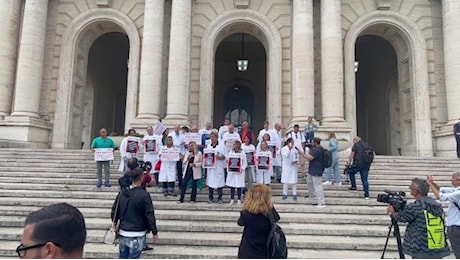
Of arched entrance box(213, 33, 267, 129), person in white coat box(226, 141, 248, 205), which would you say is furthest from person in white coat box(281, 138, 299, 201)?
arched entrance box(213, 33, 267, 129)

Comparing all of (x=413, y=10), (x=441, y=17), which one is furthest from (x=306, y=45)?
(x=441, y=17)

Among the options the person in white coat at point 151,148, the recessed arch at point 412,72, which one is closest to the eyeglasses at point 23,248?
the person in white coat at point 151,148

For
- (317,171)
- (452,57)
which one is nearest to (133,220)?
(317,171)

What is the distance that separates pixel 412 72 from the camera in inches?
780

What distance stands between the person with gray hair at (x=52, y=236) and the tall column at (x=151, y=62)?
15847mm

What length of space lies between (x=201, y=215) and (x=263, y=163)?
7.99 ft

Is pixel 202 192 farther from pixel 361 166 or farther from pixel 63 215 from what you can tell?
pixel 63 215

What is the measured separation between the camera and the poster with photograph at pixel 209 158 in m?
9.30

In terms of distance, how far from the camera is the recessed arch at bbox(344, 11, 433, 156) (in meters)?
18.9

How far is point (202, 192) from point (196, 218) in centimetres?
226

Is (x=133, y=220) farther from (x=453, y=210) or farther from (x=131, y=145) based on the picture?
(x=131, y=145)

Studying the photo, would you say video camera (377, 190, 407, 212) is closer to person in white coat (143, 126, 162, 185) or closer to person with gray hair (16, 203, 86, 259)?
person with gray hair (16, 203, 86, 259)

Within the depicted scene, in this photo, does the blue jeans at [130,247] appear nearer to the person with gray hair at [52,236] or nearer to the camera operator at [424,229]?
the person with gray hair at [52,236]

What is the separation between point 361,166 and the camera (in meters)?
9.73
